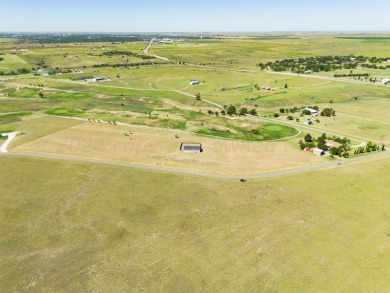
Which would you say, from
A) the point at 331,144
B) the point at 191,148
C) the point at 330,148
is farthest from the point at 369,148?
the point at 191,148

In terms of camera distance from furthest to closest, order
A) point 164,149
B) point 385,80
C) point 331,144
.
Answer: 1. point 385,80
2. point 331,144
3. point 164,149

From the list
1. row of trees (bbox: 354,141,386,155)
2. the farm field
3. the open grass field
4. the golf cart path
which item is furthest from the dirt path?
row of trees (bbox: 354,141,386,155)

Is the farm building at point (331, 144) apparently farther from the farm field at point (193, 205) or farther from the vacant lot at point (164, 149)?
the vacant lot at point (164, 149)

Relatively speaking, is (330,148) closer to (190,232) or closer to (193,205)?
(193,205)

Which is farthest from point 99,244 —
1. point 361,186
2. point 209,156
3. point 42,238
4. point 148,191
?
point 361,186

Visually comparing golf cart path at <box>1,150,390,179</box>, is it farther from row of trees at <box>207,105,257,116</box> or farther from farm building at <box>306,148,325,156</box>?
row of trees at <box>207,105,257,116</box>

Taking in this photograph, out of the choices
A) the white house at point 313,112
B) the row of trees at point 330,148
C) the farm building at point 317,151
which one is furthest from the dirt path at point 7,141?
the white house at point 313,112
